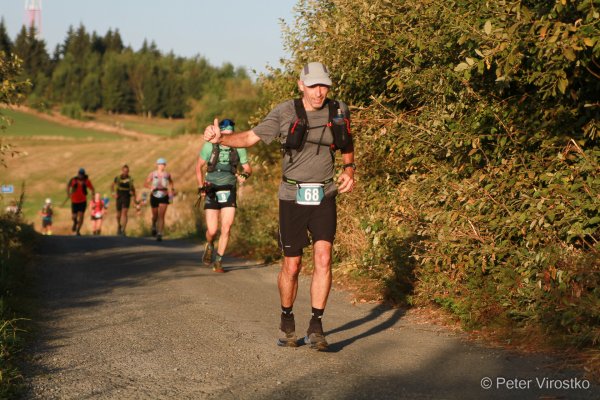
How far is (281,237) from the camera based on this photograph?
722cm

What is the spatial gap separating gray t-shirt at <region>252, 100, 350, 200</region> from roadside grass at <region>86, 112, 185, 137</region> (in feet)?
394

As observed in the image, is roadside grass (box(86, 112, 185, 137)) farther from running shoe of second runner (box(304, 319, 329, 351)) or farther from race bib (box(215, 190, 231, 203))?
running shoe of second runner (box(304, 319, 329, 351))

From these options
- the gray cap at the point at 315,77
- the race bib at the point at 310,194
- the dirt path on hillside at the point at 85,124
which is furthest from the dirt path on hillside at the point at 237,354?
the dirt path on hillside at the point at 85,124

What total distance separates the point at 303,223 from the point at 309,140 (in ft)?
2.17

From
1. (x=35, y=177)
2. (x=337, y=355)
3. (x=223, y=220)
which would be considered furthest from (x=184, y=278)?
(x=35, y=177)

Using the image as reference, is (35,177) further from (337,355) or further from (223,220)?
(337,355)

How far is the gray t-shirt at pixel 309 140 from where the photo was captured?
700 cm

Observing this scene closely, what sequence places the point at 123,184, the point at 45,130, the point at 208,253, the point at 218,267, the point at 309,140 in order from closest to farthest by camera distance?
the point at 309,140 → the point at 218,267 → the point at 208,253 → the point at 123,184 → the point at 45,130

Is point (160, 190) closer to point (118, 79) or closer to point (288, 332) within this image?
point (288, 332)

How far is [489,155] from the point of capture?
8.45 metres

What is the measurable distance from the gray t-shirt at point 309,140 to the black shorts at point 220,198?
6354 millimetres

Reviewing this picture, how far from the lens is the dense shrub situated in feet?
22.2

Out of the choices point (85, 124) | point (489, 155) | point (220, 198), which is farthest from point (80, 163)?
point (489, 155)

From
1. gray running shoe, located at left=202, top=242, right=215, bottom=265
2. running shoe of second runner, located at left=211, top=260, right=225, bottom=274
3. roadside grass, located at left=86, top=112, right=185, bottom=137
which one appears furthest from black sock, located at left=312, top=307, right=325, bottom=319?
roadside grass, located at left=86, top=112, right=185, bottom=137
